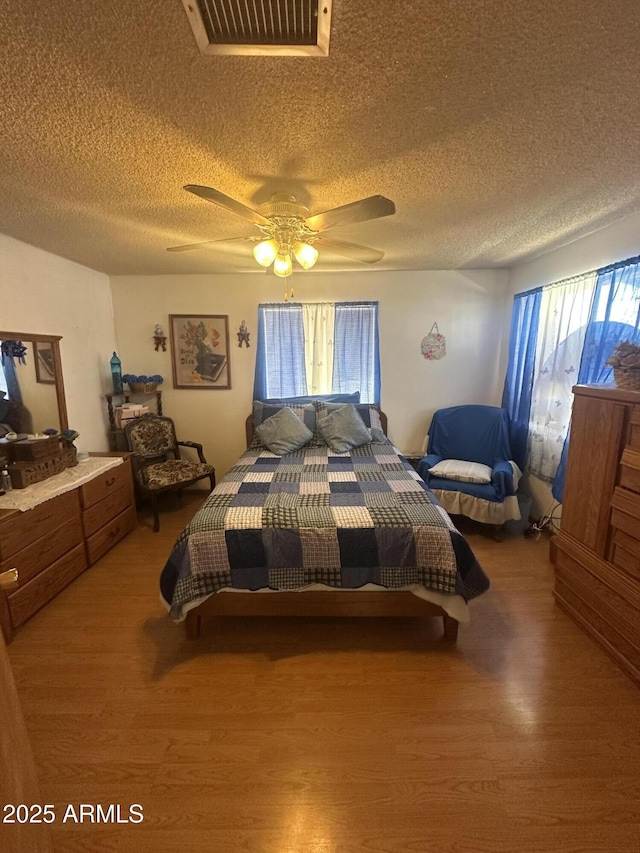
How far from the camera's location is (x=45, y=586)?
209 centimetres

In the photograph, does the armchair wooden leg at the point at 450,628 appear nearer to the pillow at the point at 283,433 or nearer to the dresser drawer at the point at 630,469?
the dresser drawer at the point at 630,469

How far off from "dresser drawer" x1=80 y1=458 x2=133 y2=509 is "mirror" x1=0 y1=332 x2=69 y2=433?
1.75 feet

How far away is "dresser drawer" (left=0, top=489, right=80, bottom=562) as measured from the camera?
1846mm

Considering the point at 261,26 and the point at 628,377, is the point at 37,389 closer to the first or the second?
the point at 261,26

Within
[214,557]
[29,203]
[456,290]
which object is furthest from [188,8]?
[456,290]

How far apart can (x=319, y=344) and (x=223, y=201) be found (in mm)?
2260

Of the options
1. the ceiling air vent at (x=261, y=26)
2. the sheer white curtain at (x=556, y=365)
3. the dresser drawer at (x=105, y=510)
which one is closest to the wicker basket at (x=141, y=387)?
the dresser drawer at (x=105, y=510)

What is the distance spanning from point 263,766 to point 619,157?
9.42 feet

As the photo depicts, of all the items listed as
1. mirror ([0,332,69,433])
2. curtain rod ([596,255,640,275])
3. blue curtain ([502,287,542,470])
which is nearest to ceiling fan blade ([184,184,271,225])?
mirror ([0,332,69,433])

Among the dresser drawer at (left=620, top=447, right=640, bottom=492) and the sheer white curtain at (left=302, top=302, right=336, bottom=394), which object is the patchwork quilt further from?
the sheer white curtain at (left=302, top=302, right=336, bottom=394)

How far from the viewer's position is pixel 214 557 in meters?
1.77

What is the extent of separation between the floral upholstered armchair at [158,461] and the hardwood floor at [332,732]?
1084 millimetres

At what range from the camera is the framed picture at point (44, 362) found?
2.53m

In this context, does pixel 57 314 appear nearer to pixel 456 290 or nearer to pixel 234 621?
pixel 234 621
